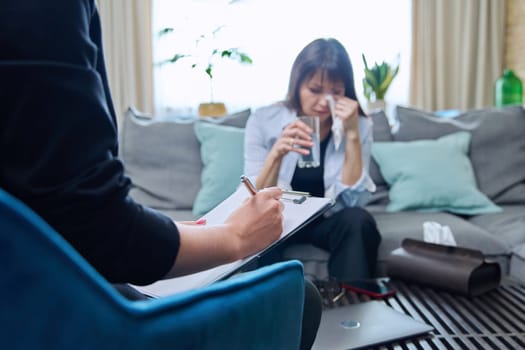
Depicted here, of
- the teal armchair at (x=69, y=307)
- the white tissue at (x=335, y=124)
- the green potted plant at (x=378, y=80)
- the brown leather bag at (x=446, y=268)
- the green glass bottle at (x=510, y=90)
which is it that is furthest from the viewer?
the green glass bottle at (x=510, y=90)

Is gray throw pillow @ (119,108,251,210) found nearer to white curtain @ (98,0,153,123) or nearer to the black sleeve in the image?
white curtain @ (98,0,153,123)

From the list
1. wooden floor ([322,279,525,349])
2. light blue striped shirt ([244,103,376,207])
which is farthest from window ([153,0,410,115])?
wooden floor ([322,279,525,349])

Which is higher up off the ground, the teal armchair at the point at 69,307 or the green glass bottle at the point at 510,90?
the green glass bottle at the point at 510,90

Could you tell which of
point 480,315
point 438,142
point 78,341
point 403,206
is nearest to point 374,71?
point 438,142

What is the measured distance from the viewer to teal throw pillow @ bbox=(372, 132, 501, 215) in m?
2.24

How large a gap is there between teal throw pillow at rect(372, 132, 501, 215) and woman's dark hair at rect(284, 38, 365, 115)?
1.55 ft

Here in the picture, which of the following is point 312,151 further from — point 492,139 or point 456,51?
point 456,51

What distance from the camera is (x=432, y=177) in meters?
2.27

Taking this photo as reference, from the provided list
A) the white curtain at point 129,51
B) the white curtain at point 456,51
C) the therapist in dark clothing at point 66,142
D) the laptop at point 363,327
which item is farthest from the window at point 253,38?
the therapist in dark clothing at point 66,142

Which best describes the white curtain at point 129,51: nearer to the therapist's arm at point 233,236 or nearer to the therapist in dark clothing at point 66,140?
the therapist's arm at point 233,236

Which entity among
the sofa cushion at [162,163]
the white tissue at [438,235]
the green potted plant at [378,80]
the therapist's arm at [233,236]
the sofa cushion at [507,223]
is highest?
the green potted plant at [378,80]

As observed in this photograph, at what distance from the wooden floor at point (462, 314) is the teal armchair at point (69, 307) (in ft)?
1.93

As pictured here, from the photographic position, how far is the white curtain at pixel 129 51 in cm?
342

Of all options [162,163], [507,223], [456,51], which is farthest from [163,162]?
[456,51]
